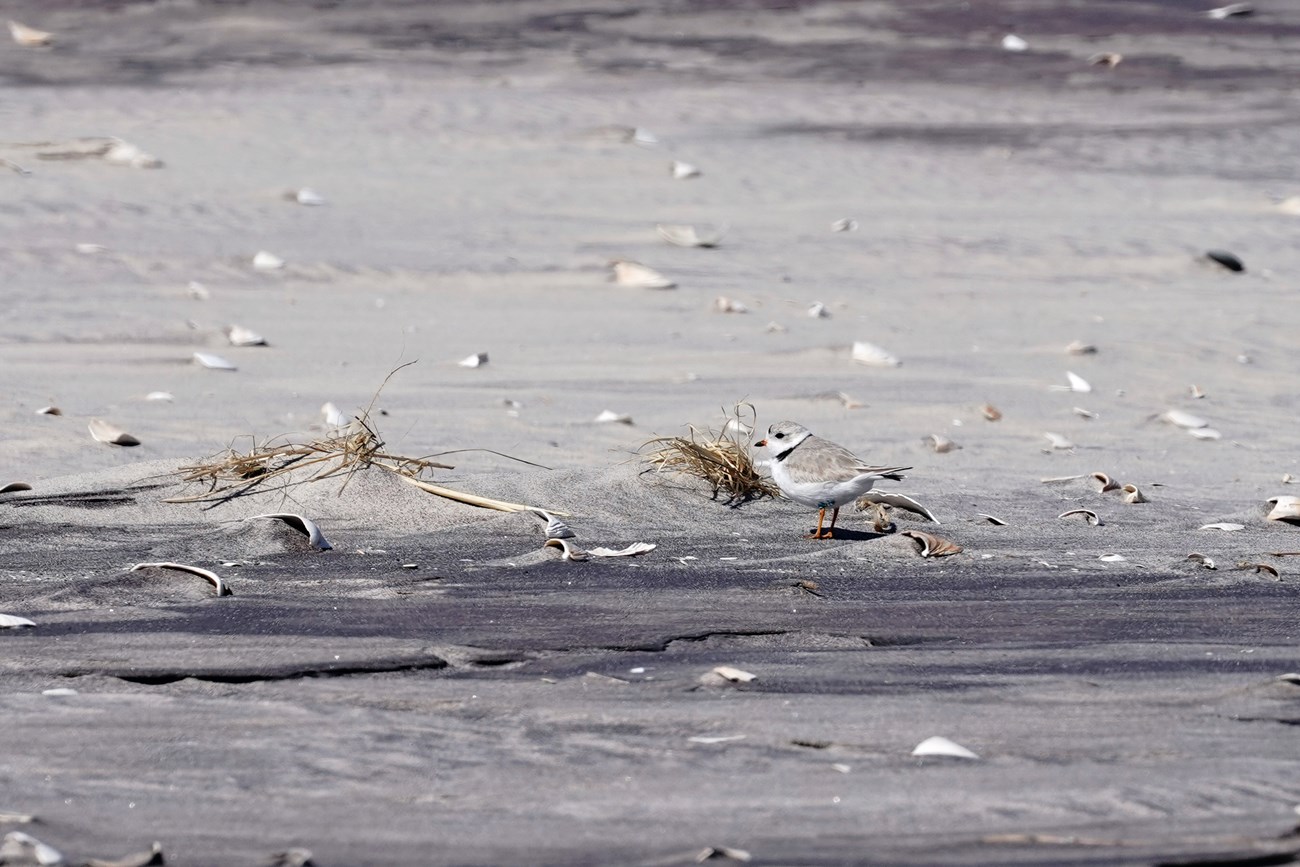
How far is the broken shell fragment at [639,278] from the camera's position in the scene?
908cm

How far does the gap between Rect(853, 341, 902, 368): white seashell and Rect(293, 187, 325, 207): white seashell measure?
12.9 ft

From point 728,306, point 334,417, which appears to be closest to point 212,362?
point 334,417

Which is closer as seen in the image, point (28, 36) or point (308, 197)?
point (308, 197)

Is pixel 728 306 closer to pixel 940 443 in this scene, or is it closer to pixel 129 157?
pixel 940 443

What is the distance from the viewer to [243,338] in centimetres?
776

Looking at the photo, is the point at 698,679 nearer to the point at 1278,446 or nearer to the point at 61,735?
the point at 61,735

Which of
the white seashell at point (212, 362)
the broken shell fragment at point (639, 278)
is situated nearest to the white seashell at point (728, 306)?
the broken shell fragment at point (639, 278)

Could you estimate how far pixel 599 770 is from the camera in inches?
115

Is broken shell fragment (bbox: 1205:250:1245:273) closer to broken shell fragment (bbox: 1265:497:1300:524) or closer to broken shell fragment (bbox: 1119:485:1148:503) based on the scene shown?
broken shell fragment (bbox: 1119:485:1148:503)

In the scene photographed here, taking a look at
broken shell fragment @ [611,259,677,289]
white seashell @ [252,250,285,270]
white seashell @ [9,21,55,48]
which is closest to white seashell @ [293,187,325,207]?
white seashell @ [252,250,285,270]

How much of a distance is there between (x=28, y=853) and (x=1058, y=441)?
4.99 meters

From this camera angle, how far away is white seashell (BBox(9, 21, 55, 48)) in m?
13.4

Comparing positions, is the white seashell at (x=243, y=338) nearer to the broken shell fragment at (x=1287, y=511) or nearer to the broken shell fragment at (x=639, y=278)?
the broken shell fragment at (x=639, y=278)

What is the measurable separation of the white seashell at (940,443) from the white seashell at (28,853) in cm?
454
